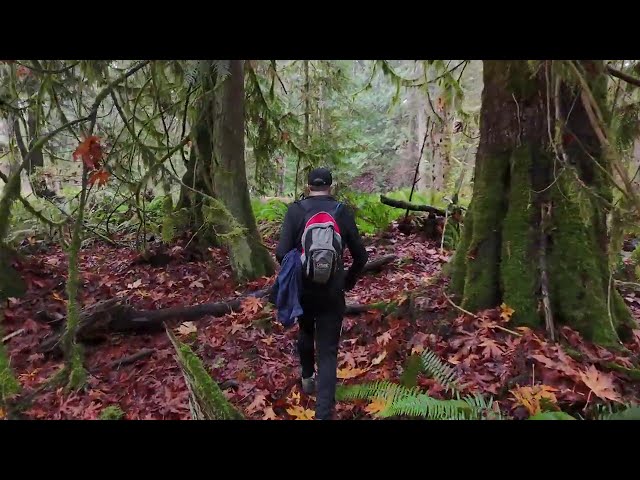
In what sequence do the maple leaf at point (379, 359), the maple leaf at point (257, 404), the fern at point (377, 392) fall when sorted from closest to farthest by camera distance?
the fern at point (377, 392), the maple leaf at point (257, 404), the maple leaf at point (379, 359)

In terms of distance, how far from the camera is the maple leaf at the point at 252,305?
5898 millimetres

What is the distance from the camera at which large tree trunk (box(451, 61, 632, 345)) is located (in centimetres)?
431

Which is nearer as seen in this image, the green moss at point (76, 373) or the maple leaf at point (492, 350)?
the maple leaf at point (492, 350)

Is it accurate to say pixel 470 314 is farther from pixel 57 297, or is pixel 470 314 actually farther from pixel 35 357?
pixel 57 297

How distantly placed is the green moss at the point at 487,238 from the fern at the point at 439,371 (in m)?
1.07

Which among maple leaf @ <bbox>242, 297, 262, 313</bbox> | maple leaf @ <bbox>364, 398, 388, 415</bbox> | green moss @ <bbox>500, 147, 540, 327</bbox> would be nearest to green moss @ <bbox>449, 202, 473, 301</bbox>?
green moss @ <bbox>500, 147, 540, 327</bbox>

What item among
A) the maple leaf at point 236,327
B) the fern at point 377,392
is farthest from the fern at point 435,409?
the maple leaf at point 236,327

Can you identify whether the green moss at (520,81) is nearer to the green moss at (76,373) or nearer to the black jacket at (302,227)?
the black jacket at (302,227)

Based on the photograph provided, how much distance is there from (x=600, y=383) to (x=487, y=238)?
181cm

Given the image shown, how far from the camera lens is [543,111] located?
438 centimetres

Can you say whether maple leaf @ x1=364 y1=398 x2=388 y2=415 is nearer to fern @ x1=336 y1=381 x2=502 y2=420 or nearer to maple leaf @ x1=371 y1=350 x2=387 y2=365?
fern @ x1=336 y1=381 x2=502 y2=420

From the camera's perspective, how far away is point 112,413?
13.3 feet
